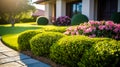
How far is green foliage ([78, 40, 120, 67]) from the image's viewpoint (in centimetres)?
408

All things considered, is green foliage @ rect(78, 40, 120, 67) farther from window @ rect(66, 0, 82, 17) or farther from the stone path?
window @ rect(66, 0, 82, 17)

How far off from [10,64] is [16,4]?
20045 millimetres

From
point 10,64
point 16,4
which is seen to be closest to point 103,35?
point 10,64

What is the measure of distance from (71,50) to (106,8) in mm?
14759

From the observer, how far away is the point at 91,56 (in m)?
4.34

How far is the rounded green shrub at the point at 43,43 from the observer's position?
603 cm

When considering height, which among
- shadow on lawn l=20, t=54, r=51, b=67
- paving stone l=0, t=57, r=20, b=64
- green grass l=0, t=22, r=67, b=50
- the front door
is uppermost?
the front door

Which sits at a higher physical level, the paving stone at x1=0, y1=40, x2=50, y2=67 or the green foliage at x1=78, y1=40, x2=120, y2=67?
the green foliage at x1=78, y1=40, x2=120, y2=67

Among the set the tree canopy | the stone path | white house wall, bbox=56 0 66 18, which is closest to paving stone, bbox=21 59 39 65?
the stone path

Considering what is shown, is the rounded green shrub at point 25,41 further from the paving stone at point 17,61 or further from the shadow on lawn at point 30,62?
the shadow on lawn at point 30,62

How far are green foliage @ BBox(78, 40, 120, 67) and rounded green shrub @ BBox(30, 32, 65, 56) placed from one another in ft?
5.17

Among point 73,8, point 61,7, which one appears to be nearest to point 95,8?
point 61,7

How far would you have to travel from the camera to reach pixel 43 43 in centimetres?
607

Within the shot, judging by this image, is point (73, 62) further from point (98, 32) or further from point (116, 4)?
point (116, 4)
